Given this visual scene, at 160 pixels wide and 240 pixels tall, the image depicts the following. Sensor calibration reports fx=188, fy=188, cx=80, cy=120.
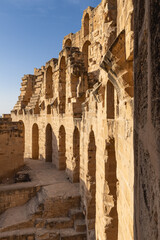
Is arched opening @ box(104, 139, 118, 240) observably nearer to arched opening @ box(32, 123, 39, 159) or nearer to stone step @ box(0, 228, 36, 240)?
stone step @ box(0, 228, 36, 240)

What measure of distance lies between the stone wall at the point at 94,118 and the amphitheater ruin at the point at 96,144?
2 centimetres

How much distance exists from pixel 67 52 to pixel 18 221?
8.54 m

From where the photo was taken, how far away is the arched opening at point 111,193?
402 centimetres

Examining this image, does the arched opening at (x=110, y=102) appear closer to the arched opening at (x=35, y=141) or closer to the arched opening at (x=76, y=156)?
the arched opening at (x=76, y=156)

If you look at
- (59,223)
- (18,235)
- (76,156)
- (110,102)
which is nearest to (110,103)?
(110,102)

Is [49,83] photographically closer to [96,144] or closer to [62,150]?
[62,150]

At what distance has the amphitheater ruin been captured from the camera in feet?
2.70

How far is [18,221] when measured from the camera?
7.00 meters

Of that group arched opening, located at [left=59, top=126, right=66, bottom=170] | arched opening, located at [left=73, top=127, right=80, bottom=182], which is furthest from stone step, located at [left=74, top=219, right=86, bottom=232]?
arched opening, located at [left=59, top=126, right=66, bottom=170]

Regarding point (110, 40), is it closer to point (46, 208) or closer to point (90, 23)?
point (46, 208)

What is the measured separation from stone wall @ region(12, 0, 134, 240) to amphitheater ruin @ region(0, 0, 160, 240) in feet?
0.07

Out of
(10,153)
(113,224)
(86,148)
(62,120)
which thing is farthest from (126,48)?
(10,153)

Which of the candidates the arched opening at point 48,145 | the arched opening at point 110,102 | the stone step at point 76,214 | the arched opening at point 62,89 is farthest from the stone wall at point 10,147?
the arched opening at point 110,102

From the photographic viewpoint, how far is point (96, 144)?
5336 millimetres
